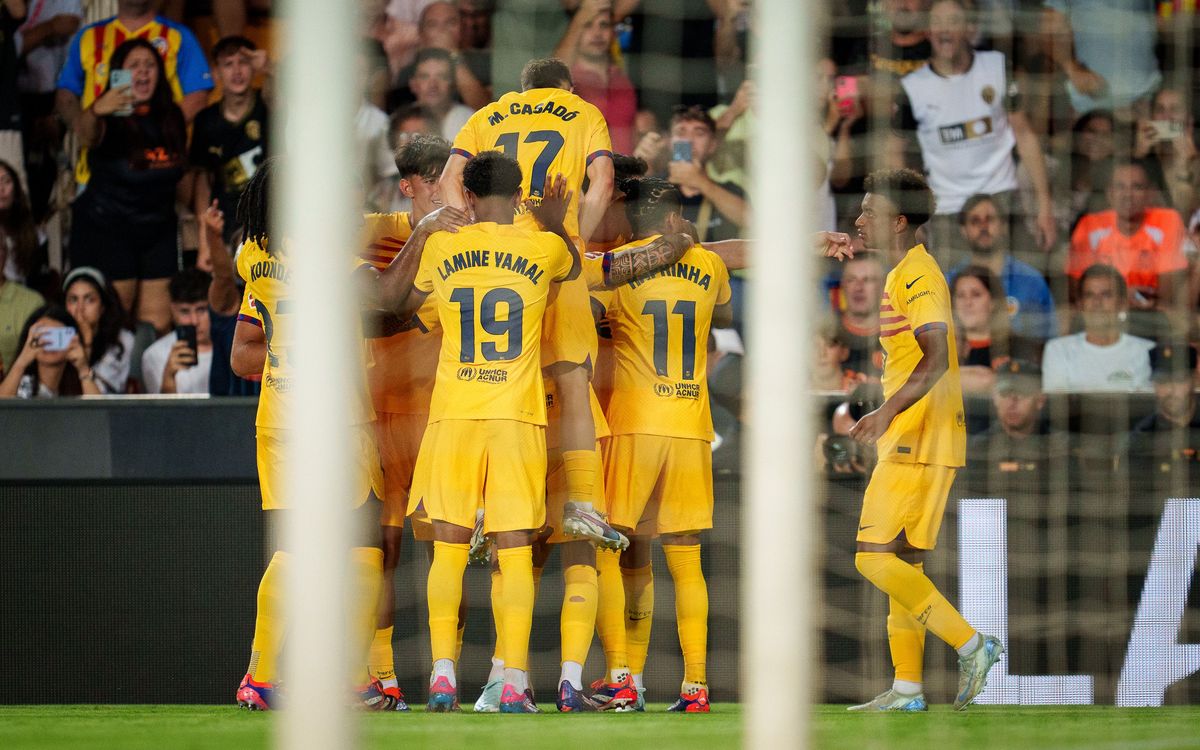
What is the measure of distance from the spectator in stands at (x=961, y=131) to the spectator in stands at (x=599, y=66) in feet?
4.26

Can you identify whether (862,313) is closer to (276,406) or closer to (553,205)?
(553,205)

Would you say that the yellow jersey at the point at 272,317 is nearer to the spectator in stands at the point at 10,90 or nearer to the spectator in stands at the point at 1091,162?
the spectator in stands at the point at 10,90

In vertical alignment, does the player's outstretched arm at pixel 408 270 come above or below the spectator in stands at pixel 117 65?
below

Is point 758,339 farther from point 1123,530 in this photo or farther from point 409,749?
point 1123,530

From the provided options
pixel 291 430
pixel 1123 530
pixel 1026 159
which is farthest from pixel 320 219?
pixel 1026 159

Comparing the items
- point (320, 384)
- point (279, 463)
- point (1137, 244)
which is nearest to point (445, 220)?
point (279, 463)

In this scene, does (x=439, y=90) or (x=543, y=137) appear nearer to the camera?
(x=543, y=137)

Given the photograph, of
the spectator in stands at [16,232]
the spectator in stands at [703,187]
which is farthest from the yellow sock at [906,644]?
the spectator in stands at [16,232]

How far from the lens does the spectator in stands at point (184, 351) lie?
7727 millimetres

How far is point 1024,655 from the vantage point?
21.6 feet

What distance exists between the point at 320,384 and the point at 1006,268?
18.5 ft

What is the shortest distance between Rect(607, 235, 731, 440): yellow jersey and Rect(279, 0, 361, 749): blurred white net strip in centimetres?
339

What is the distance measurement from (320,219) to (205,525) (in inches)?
165

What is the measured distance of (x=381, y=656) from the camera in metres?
5.84
